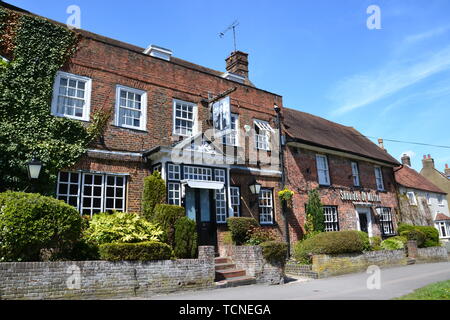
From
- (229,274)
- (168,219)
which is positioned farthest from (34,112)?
(229,274)

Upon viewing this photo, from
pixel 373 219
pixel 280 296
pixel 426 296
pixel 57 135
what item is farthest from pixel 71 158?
pixel 373 219

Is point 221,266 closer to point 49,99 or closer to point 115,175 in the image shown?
point 115,175

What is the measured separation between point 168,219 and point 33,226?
3936 mm

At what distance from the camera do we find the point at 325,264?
1267 cm

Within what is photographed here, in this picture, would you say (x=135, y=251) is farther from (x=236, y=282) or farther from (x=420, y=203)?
(x=420, y=203)

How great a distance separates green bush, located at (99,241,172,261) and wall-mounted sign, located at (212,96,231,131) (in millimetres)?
6128

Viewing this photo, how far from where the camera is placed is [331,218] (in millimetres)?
18266

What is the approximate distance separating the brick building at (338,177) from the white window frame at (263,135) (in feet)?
3.78

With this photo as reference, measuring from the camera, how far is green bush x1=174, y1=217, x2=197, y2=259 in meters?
10.2

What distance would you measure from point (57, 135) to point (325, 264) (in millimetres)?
10443

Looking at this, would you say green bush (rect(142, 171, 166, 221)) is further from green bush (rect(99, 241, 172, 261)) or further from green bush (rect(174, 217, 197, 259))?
green bush (rect(99, 241, 172, 261))

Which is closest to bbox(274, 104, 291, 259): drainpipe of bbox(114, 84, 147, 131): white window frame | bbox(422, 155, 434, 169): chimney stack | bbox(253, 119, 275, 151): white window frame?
bbox(253, 119, 275, 151): white window frame

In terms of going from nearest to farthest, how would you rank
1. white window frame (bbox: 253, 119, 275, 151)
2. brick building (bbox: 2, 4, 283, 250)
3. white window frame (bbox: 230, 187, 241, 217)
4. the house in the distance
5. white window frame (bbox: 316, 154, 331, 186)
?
brick building (bbox: 2, 4, 283, 250), white window frame (bbox: 230, 187, 241, 217), white window frame (bbox: 253, 119, 275, 151), white window frame (bbox: 316, 154, 331, 186), the house in the distance

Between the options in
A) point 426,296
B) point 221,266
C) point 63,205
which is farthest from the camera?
point 221,266
